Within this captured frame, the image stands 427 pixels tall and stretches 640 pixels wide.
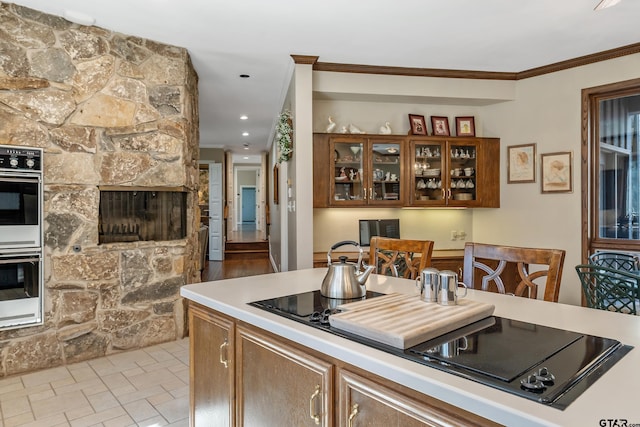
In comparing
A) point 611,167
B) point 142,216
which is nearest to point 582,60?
point 611,167

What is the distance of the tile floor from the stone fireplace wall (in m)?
0.22

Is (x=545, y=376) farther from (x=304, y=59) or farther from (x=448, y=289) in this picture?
(x=304, y=59)

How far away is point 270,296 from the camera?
5.19 ft

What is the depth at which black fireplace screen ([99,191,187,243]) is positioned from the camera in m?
3.25

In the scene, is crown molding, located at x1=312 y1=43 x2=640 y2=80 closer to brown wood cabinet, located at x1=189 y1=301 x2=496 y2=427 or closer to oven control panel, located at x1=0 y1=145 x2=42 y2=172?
oven control panel, located at x1=0 y1=145 x2=42 y2=172

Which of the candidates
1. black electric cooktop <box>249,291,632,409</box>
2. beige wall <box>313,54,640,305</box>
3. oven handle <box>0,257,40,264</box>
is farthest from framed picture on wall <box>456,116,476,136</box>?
oven handle <box>0,257,40,264</box>

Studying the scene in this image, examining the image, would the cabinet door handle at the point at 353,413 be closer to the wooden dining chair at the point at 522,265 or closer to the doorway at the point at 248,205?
the wooden dining chair at the point at 522,265

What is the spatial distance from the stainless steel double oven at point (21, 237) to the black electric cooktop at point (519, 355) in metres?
2.62

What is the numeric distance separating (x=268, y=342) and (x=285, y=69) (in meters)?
3.50

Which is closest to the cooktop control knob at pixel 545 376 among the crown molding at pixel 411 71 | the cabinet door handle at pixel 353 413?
the cabinet door handle at pixel 353 413

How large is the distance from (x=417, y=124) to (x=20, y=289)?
3.97 metres

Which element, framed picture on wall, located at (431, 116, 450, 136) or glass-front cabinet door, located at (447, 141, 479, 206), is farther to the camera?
framed picture on wall, located at (431, 116, 450, 136)

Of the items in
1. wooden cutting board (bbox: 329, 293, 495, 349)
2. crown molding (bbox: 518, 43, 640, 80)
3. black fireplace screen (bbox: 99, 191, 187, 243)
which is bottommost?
wooden cutting board (bbox: 329, 293, 495, 349)

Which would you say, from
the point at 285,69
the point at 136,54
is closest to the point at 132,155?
the point at 136,54
